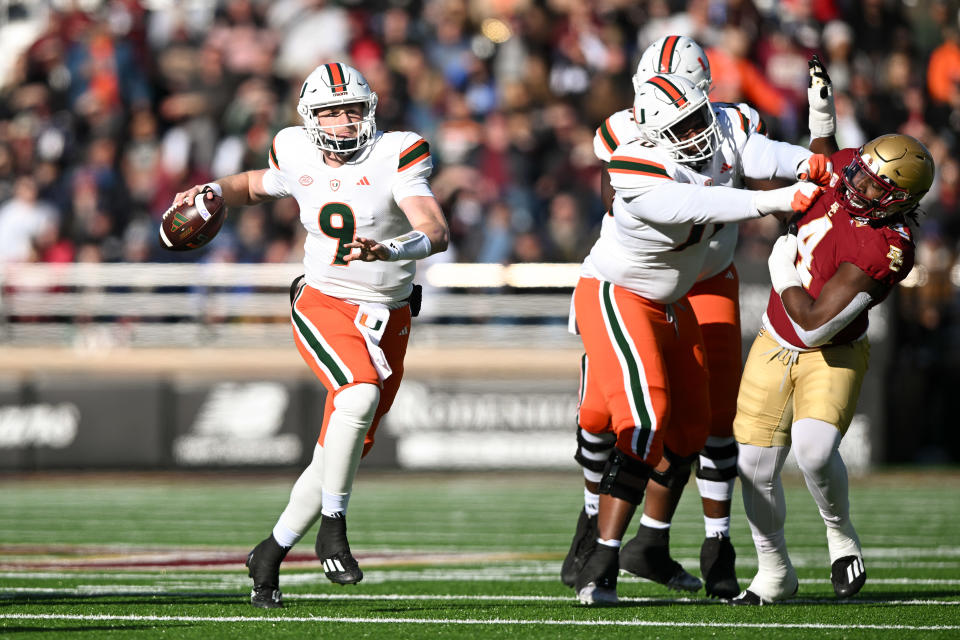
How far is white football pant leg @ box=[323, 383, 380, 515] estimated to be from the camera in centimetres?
528

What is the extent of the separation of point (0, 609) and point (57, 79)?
1044 centimetres

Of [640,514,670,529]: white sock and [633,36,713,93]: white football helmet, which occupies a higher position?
[633,36,713,93]: white football helmet

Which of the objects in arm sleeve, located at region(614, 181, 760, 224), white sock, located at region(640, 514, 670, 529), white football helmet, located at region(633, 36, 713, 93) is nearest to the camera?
arm sleeve, located at region(614, 181, 760, 224)

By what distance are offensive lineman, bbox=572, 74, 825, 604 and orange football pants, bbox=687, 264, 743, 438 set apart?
0.24 metres

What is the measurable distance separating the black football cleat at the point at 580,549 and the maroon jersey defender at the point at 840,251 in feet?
3.54

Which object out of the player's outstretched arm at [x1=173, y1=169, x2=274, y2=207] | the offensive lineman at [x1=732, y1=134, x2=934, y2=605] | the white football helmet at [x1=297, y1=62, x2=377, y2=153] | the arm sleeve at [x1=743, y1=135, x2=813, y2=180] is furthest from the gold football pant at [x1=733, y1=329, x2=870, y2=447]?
the player's outstretched arm at [x1=173, y1=169, x2=274, y2=207]

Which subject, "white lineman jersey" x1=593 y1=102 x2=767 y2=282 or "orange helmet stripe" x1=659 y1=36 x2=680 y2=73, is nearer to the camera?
"white lineman jersey" x1=593 y1=102 x2=767 y2=282

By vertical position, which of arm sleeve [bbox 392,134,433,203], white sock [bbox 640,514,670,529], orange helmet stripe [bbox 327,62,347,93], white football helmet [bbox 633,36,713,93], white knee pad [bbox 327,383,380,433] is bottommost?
white sock [bbox 640,514,670,529]

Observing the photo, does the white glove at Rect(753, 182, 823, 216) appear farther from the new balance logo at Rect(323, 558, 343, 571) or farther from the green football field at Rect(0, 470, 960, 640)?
the new balance logo at Rect(323, 558, 343, 571)

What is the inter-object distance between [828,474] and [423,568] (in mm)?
2087

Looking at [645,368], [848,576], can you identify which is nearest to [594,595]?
[645,368]

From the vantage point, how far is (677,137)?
5301mm

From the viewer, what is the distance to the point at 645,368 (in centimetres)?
544

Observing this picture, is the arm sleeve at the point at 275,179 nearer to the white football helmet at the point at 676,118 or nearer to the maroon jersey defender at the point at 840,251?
the white football helmet at the point at 676,118
